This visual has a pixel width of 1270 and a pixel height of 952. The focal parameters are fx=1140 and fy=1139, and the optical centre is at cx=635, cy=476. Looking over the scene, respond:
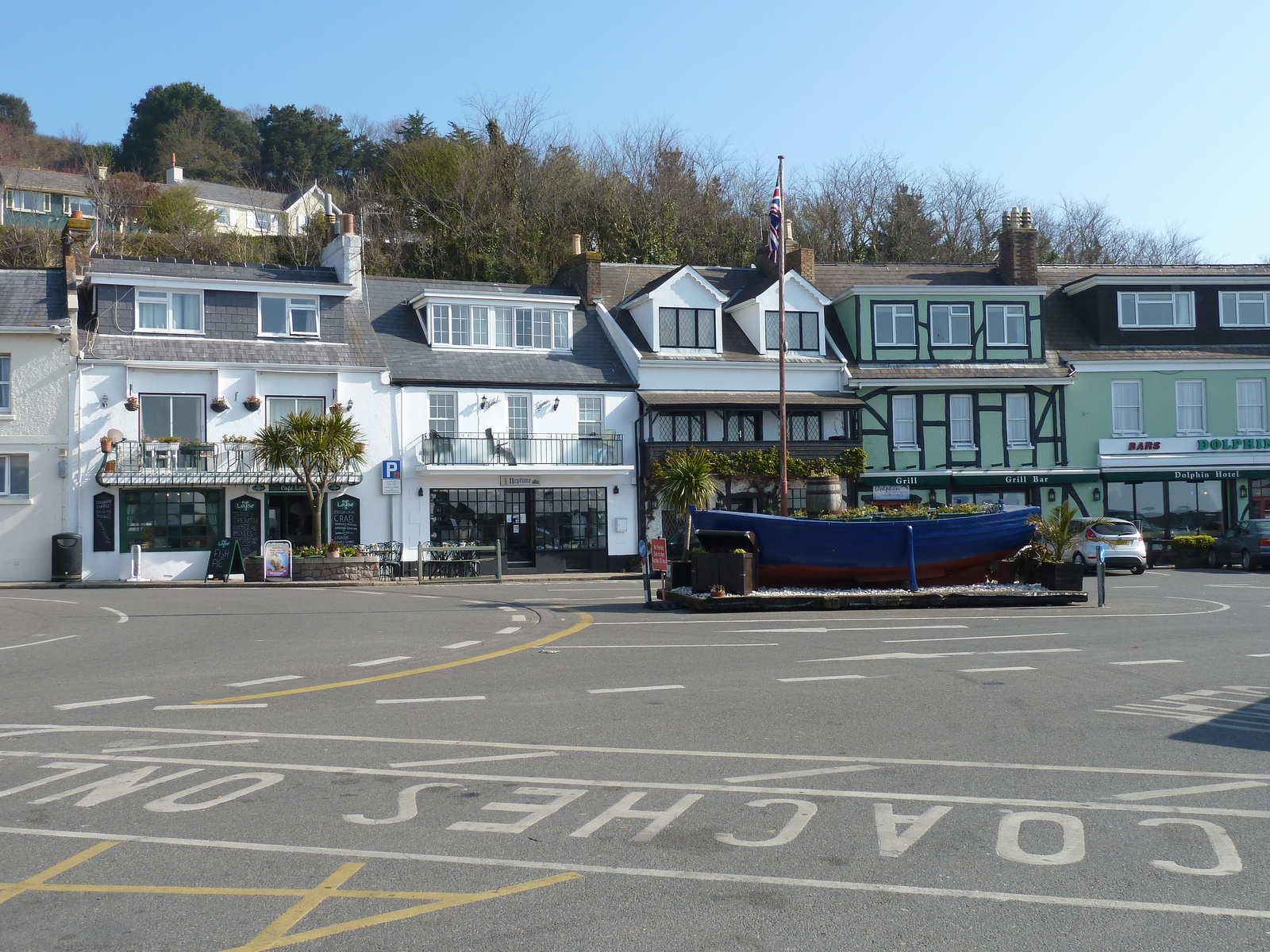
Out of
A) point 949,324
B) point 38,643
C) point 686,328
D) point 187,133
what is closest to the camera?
point 38,643

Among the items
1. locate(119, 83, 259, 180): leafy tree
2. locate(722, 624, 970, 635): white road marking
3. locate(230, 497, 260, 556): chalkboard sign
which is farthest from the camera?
→ locate(119, 83, 259, 180): leafy tree

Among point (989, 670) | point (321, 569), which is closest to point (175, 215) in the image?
point (321, 569)

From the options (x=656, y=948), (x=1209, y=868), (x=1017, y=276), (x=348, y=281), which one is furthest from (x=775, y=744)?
(x=1017, y=276)

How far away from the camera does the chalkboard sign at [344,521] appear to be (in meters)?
34.1

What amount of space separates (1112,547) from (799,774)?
25.2 meters

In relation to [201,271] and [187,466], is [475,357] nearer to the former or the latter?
[201,271]

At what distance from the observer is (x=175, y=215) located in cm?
5797

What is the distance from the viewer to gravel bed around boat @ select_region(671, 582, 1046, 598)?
20094 mm

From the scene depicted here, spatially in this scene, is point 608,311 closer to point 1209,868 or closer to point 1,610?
point 1,610

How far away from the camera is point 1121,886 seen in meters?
5.21

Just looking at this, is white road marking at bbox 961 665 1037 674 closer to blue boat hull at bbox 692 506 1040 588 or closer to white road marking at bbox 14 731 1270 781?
white road marking at bbox 14 731 1270 781

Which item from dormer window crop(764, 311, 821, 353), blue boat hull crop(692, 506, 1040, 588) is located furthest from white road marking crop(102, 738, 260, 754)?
dormer window crop(764, 311, 821, 353)

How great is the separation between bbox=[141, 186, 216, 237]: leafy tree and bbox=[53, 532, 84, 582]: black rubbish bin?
29.8 metres

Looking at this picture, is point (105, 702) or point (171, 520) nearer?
point (105, 702)
